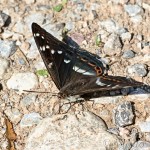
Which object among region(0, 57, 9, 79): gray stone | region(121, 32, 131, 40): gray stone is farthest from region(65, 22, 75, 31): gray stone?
region(0, 57, 9, 79): gray stone

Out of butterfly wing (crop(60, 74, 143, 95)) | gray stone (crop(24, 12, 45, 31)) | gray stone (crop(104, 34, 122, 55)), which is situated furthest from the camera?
gray stone (crop(24, 12, 45, 31))

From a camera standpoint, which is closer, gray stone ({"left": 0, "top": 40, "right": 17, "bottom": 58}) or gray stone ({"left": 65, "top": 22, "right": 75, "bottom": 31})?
gray stone ({"left": 0, "top": 40, "right": 17, "bottom": 58})

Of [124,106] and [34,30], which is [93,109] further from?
[34,30]

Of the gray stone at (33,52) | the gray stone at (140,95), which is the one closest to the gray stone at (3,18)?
the gray stone at (33,52)

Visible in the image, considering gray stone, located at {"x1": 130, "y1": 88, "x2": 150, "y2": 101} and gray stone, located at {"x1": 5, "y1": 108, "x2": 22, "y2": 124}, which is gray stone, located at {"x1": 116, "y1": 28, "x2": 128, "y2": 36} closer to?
gray stone, located at {"x1": 130, "y1": 88, "x2": 150, "y2": 101}

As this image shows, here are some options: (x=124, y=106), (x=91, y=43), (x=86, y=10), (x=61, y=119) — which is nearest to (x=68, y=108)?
(x=61, y=119)

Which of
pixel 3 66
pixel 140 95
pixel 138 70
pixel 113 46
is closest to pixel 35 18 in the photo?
pixel 3 66
